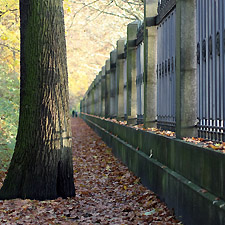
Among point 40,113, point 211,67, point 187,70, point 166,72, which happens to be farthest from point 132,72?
point 211,67

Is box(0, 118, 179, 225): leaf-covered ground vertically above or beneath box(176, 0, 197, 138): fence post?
beneath

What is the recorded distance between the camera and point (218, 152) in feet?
14.7

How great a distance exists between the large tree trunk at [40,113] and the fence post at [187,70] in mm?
2135

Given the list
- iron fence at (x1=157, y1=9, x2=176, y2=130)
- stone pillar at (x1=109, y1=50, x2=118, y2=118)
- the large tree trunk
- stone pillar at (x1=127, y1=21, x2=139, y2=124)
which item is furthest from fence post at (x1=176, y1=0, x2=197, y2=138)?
stone pillar at (x1=109, y1=50, x2=118, y2=118)

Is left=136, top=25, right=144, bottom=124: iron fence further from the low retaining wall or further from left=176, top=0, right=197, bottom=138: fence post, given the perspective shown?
left=176, top=0, right=197, bottom=138: fence post

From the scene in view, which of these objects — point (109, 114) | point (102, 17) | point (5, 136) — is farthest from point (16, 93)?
point (102, 17)

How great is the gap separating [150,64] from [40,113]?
9.71 ft

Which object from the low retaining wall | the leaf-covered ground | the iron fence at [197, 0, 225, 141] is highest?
the iron fence at [197, 0, 225, 141]

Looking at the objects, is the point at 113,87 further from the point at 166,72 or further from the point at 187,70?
the point at 187,70

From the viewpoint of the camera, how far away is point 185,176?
586cm

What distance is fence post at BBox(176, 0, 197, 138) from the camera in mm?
6504

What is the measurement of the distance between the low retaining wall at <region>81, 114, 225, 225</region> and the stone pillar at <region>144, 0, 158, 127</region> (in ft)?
1.39

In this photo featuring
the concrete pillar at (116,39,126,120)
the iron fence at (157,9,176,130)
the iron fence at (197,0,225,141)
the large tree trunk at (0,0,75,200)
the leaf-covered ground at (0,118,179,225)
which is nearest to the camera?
the iron fence at (197,0,225,141)

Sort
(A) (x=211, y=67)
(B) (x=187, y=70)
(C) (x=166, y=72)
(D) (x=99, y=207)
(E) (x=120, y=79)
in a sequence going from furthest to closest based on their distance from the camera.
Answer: (E) (x=120, y=79)
(C) (x=166, y=72)
(D) (x=99, y=207)
(B) (x=187, y=70)
(A) (x=211, y=67)
